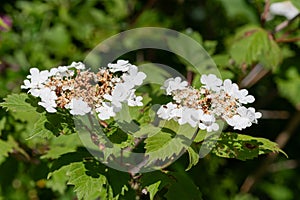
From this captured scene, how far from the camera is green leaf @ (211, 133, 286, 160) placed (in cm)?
166

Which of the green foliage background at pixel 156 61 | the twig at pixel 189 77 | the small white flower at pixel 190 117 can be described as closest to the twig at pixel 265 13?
the green foliage background at pixel 156 61

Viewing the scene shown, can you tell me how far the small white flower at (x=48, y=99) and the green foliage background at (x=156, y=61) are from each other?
8 cm

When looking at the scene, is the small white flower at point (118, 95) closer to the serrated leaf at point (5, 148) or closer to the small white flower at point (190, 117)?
the small white flower at point (190, 117)

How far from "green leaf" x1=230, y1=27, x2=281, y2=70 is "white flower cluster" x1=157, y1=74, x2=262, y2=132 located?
36.1 inches

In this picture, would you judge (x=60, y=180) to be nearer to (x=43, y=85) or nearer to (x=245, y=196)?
(x=43, y=85)

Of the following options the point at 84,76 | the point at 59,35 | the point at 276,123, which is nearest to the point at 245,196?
the point at 276,123

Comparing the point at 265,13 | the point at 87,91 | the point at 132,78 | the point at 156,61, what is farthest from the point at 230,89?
the point at 156,61

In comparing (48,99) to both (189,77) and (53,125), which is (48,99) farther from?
(189,77)

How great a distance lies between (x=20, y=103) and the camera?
1.70m

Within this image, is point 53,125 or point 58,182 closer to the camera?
point 53,125

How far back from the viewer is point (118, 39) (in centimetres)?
325

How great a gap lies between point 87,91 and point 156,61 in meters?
1.87

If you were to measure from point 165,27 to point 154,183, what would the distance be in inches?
72.8

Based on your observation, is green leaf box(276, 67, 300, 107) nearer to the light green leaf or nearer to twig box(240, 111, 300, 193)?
twig box(240, 111, 300, 193)
